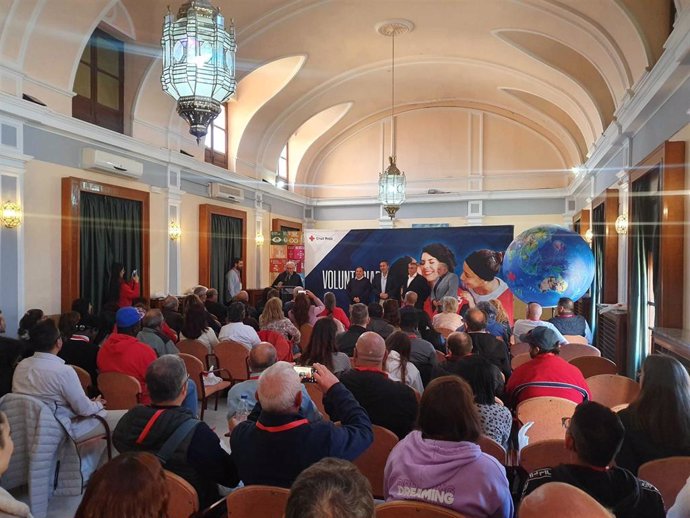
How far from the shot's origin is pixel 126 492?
1.23m

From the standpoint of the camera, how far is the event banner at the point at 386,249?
30.9 feet

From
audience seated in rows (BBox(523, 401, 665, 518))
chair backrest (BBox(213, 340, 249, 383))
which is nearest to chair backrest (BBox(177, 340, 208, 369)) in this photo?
chair backrest (BBox(213, 340, 249, 383))

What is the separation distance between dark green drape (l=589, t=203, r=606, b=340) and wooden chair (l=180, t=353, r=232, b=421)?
5912 millimetres

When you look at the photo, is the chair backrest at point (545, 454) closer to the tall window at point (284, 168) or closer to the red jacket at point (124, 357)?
the red jacket at point (124, 357)

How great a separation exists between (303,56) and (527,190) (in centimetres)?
617

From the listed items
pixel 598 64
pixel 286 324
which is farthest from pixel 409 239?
pixel 286 324

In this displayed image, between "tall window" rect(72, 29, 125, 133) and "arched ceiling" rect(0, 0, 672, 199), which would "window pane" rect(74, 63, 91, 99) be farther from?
"arched ceiling" rect(0, 0, 672, 199)

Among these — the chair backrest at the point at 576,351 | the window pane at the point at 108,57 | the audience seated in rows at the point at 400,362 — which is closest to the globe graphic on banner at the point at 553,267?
the chair backrest at the point at 576,351

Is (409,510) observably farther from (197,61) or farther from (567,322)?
(567,322)

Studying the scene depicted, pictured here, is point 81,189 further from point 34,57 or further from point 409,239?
point 409,239

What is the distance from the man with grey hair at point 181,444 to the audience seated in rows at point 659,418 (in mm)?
1708

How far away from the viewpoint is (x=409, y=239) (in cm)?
986

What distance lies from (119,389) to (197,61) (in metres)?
2.22

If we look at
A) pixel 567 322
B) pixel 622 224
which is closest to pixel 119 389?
pixel 567 322
